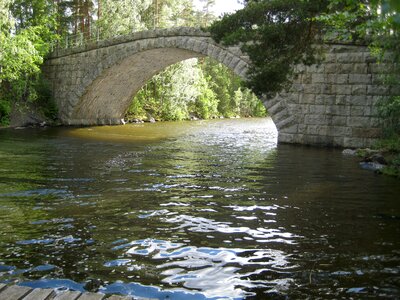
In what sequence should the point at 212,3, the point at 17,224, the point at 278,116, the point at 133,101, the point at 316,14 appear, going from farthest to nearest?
the point at 212,3 < the point at 133,101 < the point at 278,116 < the point at 316,14 < the point at 17,224

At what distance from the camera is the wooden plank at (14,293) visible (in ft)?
8.79

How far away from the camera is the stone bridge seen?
1349 centimetres

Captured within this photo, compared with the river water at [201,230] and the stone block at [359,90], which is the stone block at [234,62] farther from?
the river water at [201,230]

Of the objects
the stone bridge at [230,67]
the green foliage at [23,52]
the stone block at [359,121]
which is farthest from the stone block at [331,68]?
the green foliage at [23,52]

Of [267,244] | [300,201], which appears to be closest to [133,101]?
[300,201]

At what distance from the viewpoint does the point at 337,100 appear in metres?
13.8

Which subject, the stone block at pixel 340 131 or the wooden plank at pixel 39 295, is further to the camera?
the stone block at pixel 340 131

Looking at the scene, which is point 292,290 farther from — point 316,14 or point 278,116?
point 278,116

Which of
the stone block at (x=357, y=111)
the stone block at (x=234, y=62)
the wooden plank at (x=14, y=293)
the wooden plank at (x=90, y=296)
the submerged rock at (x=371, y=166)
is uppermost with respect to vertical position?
the stone block at (x=234, y=62)

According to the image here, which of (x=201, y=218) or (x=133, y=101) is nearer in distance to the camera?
(x=201, y=218)

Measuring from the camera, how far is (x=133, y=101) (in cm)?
2736

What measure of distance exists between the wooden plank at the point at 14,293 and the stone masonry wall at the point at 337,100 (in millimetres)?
11829

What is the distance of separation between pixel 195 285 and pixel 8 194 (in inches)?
165

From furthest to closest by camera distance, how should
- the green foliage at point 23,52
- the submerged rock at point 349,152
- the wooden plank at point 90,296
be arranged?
1. the green foliage at point 23,52
2. the submerged rock at point 349,152
3. the wooden plank at point 90,296
